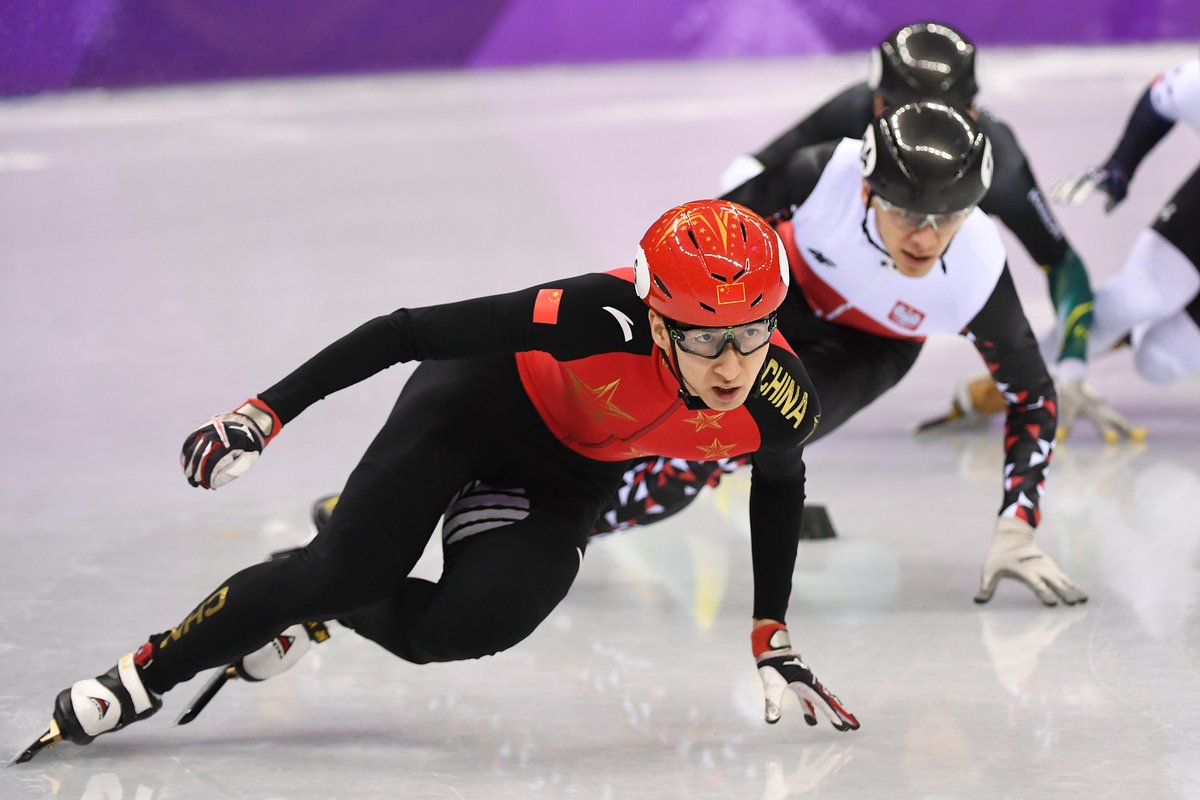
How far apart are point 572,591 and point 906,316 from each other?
3.44ft

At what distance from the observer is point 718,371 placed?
2.83 metres

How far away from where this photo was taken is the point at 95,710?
293 cm

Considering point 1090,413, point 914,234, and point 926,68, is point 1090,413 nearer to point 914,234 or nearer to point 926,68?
point 926,68

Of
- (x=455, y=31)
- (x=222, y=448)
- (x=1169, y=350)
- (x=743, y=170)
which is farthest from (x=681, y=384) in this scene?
(x=455, y=31)

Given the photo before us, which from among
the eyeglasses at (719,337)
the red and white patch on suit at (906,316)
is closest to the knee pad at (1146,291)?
the red and white patch on suit at (906,316)

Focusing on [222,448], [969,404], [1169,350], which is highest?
[222,448]

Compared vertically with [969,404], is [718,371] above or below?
above

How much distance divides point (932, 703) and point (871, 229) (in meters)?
1.15

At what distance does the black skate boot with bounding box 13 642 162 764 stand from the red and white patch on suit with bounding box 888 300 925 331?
1932 mm

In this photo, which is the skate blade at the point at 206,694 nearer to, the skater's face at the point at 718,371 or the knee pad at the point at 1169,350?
the skater's face at the point at 718,371

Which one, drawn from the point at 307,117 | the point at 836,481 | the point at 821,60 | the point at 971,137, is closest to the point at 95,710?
the point at 971,137

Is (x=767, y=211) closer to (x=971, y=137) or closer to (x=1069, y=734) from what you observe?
(x=971, y=137)

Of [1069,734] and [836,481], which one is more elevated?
[1069,734]

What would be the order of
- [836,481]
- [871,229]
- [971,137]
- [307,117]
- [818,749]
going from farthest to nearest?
[307,117], [836,481], [871,229], [971,137], [818,749]
